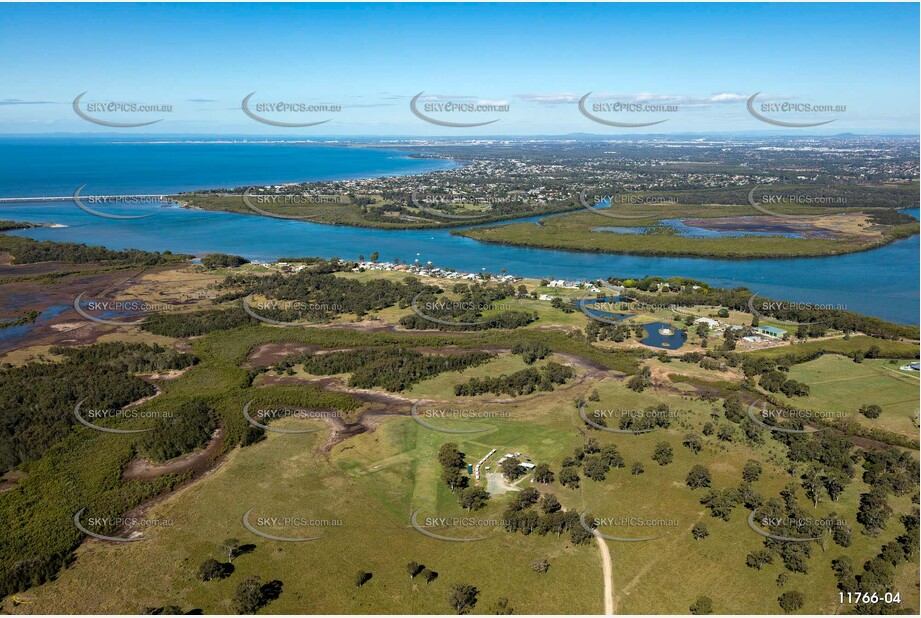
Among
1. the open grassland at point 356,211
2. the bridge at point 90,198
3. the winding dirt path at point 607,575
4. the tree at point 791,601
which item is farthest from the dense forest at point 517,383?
the bridge at point 90,198

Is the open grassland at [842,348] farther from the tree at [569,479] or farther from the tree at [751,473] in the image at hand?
the tree at [569,479]

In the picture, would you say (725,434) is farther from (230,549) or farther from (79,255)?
(79,255)

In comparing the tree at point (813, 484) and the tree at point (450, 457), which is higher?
the tree at point (450, 457)

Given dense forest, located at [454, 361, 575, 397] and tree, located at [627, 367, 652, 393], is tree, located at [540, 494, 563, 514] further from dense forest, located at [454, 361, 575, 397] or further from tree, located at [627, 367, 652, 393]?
tree, located at [627, 367, 652, 393]

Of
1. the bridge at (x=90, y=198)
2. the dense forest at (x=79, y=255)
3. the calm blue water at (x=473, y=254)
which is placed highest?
the bridge at (x=90, y=198)

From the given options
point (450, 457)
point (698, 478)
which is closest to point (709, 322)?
point (698, 478)

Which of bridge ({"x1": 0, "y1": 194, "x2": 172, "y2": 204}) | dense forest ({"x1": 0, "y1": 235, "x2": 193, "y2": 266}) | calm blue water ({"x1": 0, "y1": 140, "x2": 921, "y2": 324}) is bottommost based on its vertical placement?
calm blue water ({"x1": 0, "y1": 140, "x2": 921, "y2": 324})

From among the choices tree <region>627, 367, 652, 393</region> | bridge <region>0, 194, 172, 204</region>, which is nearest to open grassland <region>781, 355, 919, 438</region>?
tree <region>627, 367, 652, 393</region>
